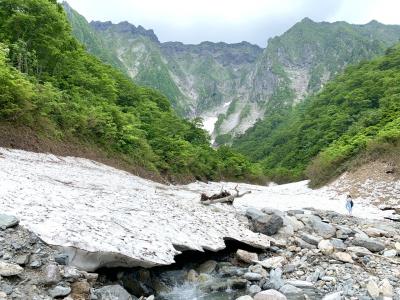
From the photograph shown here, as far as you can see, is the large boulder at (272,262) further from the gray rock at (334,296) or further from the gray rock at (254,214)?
the gray rock at (254,214)

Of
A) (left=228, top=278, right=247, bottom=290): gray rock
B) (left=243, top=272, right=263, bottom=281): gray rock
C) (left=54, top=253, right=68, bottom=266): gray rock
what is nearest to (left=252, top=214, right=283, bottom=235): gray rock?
(left=243, top=272, right=263, bottom=281): gray rock

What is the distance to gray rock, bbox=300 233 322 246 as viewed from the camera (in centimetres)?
1755

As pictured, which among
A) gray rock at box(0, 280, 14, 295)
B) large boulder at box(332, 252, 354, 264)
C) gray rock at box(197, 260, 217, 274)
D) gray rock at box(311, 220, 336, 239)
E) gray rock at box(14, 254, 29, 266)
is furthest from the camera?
gray rock at box(311, 220, 336, 239)

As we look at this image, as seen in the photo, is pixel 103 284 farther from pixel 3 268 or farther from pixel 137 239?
pixel 3 268

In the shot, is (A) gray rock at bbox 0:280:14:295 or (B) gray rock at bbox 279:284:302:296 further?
(B) gray rock at bbox 279:284:302:296

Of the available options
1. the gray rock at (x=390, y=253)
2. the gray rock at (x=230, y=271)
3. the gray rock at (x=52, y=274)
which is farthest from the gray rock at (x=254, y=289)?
the gray rock at (x=390, y=253)

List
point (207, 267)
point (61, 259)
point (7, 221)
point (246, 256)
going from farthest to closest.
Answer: point (246, 256), point (207, 267), point (7, 221), point (61, 259)

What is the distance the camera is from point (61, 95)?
3844 centimetres

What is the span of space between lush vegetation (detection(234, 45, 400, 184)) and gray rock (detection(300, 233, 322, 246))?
35611mm

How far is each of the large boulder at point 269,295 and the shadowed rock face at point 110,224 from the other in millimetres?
2754

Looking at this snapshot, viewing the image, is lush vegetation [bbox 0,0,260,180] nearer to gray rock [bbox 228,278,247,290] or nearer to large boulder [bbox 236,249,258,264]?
large boulder [bbox 236,249,258,264]

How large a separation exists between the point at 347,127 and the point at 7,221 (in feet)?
369

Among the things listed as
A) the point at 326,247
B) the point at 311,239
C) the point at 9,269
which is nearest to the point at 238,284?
the point at 326,247

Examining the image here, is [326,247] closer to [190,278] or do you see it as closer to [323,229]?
[323,229]
